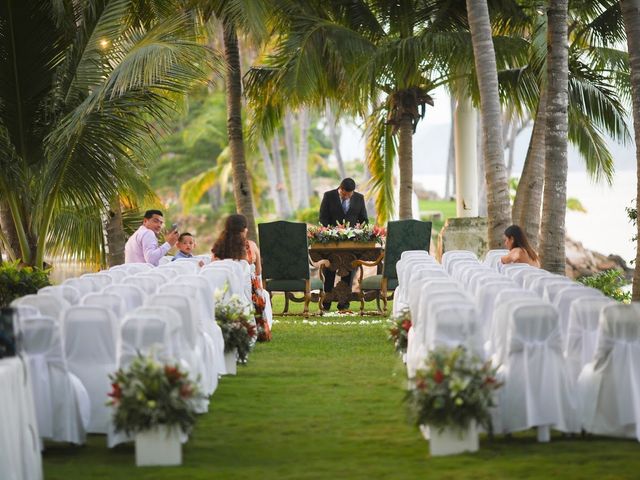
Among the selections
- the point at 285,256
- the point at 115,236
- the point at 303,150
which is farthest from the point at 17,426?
the point at 303,150

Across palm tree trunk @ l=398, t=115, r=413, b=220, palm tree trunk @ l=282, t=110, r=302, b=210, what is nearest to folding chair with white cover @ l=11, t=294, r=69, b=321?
palm tree trunk @ l=398, t=115, r=413, b=220

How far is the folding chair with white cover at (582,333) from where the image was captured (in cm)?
863

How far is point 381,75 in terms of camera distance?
2117cm

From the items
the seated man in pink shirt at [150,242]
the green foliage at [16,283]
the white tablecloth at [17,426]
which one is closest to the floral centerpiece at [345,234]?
the seated man in pink shirt at [150,242]

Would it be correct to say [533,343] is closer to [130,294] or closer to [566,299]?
[566,299]

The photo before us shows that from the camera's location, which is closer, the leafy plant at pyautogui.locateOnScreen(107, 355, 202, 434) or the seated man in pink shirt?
the leafy plant at pyautogui.locateOnScreen(107, 355, 202, 434)

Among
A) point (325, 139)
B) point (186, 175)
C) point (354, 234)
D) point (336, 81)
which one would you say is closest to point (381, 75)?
point (336, 81)

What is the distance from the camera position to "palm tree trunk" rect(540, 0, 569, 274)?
15289 millimetres

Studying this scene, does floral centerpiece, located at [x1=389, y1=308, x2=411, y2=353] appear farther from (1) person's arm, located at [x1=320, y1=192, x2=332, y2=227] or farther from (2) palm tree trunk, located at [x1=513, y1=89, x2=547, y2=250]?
(1) person's arm, located at [x1=320, y1=192, x2=332, y2=227]

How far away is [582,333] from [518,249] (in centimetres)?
531

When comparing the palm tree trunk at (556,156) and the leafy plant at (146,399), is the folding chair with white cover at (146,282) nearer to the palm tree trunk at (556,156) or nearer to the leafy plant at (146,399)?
the leafy plant at (146,399)

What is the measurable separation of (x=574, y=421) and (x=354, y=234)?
10.6 m

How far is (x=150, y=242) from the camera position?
16.2 metres

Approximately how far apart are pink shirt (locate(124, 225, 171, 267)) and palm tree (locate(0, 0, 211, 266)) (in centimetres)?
67
